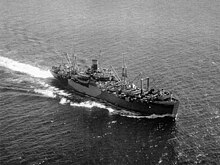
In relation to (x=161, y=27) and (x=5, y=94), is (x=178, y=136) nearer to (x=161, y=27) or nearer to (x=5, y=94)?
(x=5, y=94)

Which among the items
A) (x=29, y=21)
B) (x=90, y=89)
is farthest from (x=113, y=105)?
(x=29, y=21)

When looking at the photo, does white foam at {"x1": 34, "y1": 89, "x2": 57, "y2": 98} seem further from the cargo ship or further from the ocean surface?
the cargo ship

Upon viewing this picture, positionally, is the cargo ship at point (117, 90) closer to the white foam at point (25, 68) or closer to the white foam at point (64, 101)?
the white foam at point (25, 68)

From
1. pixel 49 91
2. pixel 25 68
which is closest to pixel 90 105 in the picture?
pixel 49 91

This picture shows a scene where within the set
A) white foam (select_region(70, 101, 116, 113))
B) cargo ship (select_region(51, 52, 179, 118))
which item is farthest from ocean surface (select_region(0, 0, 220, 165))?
cargo ship (select_region(51, 52, 179, 118))

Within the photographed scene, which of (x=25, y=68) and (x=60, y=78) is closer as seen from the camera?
(x=60, y=78)

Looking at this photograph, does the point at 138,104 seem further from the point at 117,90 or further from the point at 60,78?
the point at 60,78
